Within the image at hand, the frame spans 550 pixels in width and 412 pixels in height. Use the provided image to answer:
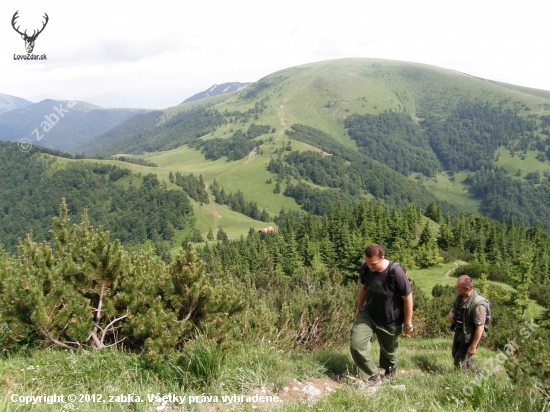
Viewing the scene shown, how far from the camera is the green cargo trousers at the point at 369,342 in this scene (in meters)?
6.06

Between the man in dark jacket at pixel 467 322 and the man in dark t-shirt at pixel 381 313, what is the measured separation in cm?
123

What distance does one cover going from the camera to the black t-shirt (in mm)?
6020

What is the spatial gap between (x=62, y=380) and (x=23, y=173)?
757 ft

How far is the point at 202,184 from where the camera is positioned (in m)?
184

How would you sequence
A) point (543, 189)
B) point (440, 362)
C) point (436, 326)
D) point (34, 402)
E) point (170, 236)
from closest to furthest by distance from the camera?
point (34, 402) → point (440, 362) → point (436, 326) → point (170, 236) → point (543, 189)

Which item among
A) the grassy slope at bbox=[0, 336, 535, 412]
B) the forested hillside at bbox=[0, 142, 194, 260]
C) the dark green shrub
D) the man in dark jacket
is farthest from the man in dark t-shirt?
the forested hillside at bbox=[0, 142, 194, 260]

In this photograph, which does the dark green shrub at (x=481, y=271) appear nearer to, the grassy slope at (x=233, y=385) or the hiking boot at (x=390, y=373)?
the hiking boot at (x=390, y=373)

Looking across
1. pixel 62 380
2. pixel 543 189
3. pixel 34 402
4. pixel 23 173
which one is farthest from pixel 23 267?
pixel 543 189

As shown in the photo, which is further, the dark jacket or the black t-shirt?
the dark jacket

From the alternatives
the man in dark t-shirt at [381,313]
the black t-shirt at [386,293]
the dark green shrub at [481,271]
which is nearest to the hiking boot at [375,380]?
the man in dark t-shirt at [381,313]

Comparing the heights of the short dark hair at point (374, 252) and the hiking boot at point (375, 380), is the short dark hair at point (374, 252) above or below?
above

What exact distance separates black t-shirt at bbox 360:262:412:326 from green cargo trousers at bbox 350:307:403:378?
124 mm

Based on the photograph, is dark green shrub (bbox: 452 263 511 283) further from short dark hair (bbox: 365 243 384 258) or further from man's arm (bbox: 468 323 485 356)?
short dark hair (bbox: 365 243 384 258)

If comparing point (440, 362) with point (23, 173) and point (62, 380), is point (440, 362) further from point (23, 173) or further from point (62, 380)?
point (23, 173)
